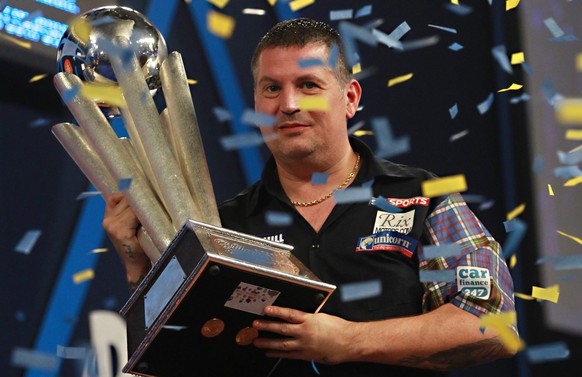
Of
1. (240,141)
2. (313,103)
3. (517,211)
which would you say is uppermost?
(313,103)

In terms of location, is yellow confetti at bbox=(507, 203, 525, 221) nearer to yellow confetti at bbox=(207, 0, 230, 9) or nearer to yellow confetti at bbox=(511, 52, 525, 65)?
yellow confetti at bbox=(511, 52, 525, 65)

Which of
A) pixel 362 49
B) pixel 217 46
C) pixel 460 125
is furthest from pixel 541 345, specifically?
pixel 217 46

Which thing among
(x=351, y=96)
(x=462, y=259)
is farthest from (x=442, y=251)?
(x=351, y=96)

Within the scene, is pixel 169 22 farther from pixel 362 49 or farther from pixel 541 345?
pixel 541 345

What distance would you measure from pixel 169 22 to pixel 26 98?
1.87ft

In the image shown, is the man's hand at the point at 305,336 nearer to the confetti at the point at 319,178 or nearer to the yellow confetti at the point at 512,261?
the confetti at the point at 319,178

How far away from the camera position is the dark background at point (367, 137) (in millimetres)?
2766

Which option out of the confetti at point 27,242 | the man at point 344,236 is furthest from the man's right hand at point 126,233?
the confetti at point 27,242

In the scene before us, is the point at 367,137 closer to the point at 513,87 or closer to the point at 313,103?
the point at 513,87

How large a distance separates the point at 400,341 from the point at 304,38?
0.77 meters

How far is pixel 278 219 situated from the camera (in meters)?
2.24

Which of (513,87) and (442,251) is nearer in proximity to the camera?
(442,251)

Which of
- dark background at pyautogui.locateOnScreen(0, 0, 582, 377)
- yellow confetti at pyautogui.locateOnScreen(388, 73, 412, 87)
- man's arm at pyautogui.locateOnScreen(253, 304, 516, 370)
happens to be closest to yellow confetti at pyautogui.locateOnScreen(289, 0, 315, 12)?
dark background at pyautogui.locateOnScreen(0, 0, 582, 377)

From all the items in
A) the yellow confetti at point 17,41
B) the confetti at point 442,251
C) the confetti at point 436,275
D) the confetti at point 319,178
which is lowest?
the confetti at point 436,275
